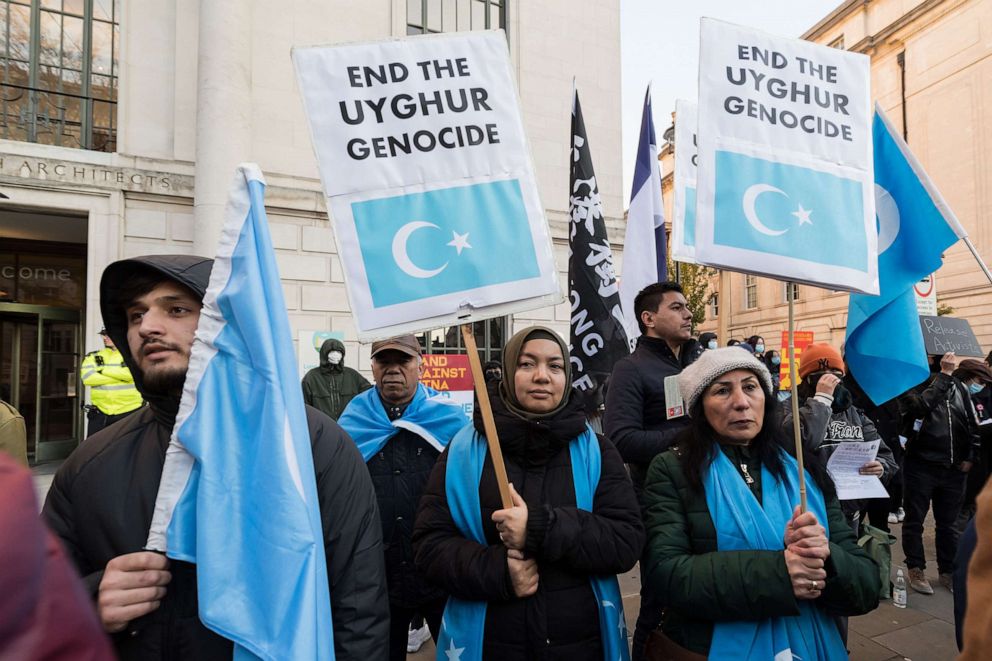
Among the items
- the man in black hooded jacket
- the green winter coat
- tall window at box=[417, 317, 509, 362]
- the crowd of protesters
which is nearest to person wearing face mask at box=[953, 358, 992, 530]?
the crowd of protesters

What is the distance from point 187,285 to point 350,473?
68cm

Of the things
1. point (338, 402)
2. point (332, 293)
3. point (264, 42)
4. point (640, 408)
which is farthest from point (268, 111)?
point (640, 408)

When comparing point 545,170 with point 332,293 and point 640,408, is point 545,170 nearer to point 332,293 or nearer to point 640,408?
point 332,293

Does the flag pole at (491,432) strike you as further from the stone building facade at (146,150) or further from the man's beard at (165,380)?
the stone building facade at (146,150)

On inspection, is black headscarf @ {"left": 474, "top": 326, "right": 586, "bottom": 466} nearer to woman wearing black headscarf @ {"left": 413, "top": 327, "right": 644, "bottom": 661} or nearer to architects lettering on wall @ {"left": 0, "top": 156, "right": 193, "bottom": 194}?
woman wearing black headscarf @ {"left": 413, "top": 327, "right": 644, "bottom": 661}

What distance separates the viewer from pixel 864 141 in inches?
92.9

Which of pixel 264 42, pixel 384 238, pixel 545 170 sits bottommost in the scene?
pixel 384 238

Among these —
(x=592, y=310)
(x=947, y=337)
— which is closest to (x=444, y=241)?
(x=592, y=310)

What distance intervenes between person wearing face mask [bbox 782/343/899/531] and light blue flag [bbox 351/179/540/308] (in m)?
2.28

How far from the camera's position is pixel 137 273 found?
64.4 inches

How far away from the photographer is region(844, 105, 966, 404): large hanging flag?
2.75 m

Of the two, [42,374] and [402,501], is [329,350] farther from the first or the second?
[42,374]

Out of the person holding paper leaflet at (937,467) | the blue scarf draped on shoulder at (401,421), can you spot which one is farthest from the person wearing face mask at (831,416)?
the blue scarf draped on shoulder at (401,421)

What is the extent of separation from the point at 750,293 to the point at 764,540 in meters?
31.8
